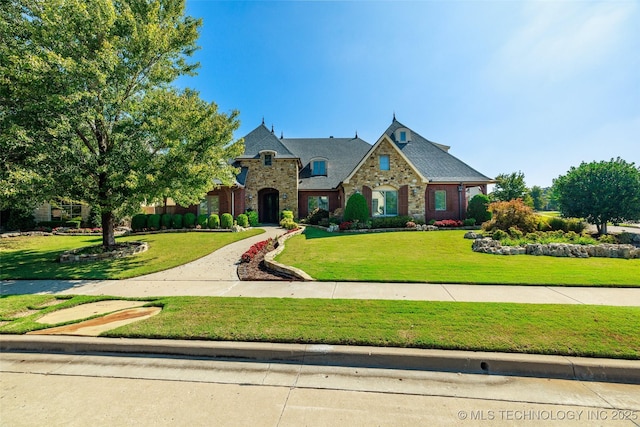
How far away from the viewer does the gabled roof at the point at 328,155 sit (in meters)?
24.2

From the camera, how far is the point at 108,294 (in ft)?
22.2

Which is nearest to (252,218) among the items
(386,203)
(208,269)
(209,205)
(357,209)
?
(209,205)

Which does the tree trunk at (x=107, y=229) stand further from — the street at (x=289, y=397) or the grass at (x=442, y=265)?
the street at (x=289, y=397)

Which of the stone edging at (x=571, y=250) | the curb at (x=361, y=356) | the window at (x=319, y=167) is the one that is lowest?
the curb at (x=361, y=356)

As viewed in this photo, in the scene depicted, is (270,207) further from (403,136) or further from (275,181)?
(403,136)

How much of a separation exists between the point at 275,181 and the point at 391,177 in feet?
31.2

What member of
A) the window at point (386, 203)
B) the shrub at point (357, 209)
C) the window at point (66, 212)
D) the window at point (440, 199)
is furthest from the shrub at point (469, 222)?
the window at point (66, 212)

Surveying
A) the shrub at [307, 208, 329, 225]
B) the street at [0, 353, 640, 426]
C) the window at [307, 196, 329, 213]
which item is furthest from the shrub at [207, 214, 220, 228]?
the street at [0, 353, 640, 426]

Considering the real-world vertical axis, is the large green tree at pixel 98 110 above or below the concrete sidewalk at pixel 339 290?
above

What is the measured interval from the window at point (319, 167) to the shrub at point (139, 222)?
1361cm

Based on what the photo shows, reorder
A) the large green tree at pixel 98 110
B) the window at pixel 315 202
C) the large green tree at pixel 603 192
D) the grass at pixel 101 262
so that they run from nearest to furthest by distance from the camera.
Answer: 1. the large green tree at pixel 98 110
2. the grass at pixel 101 262
3. the large green tree at pixel 603 192
4. the window at pixel 315 202

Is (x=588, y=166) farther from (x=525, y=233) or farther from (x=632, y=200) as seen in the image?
(x=525, y=233)

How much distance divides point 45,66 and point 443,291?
42.6 feet

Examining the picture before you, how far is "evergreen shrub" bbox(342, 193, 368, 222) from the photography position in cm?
1838
